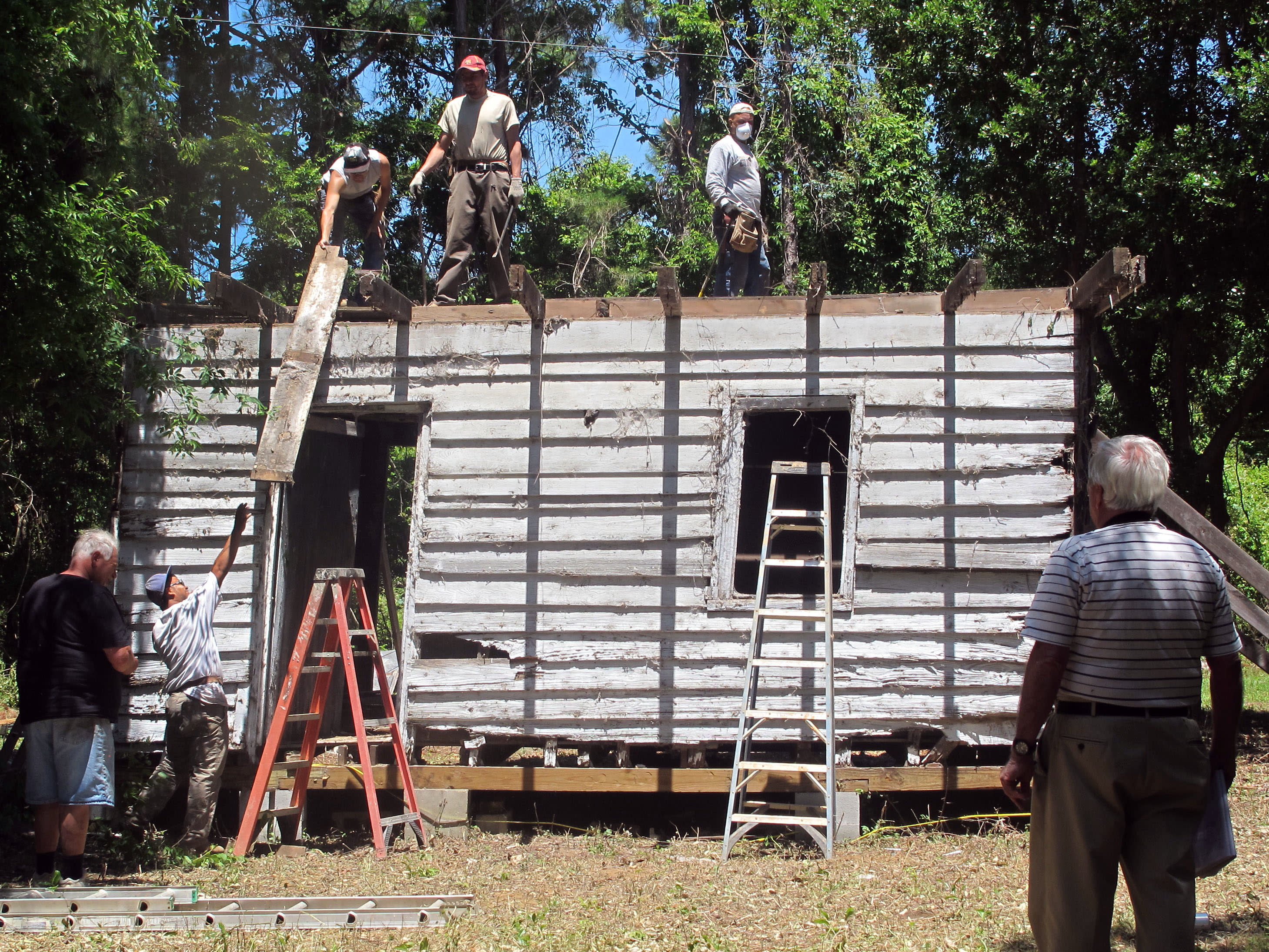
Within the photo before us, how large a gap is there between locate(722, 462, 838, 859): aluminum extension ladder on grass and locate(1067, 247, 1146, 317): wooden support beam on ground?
1.91 m

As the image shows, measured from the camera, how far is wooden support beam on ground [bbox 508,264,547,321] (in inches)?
→ 247

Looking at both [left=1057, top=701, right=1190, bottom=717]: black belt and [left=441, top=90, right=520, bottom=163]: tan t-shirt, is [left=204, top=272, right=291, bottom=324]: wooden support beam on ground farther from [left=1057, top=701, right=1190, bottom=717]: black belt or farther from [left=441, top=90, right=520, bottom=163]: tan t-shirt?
[left=1057, top=701, right=1190, bottom=717]: black belt

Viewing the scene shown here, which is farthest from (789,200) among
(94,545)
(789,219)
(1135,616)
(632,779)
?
(1135,616)

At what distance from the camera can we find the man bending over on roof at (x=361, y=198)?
7.46 metres

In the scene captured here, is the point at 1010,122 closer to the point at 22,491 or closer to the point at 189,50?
the point at 22,491

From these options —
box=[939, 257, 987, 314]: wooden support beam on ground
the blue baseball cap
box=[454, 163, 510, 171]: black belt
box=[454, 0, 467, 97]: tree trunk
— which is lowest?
the blue baseball cap

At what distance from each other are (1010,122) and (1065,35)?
100 cm

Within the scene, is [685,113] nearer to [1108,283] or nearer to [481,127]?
[481,127]

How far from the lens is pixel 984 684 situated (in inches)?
257

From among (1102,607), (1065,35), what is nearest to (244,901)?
(1102,607)

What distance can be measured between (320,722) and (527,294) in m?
2.99

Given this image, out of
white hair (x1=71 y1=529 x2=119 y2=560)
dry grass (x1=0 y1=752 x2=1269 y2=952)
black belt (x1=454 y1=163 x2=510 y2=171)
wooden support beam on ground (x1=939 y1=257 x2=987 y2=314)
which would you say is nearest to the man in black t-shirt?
white hair (x1=71 y1=529 x2=119 y2=560)

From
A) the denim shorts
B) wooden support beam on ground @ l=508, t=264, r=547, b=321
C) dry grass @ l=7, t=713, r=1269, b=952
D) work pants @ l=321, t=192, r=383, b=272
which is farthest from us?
work pants @ l=321, t=192, r=383, b=272

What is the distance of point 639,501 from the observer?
6.87 m
